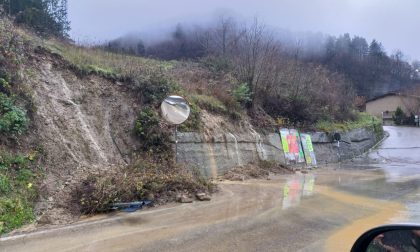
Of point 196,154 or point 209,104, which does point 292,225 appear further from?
point 209,104

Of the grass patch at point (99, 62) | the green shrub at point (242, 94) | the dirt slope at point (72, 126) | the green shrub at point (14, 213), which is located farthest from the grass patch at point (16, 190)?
the green shrub at point (242, 94)

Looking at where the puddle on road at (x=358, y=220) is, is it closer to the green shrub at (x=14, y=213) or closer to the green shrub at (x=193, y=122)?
the green shrub at (x=193, y=122)

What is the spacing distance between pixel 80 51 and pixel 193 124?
509 cm

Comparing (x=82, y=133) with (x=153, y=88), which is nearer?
(x=82, y=133)

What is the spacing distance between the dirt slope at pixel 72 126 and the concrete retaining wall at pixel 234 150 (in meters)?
2.14

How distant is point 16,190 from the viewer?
816 centimetres

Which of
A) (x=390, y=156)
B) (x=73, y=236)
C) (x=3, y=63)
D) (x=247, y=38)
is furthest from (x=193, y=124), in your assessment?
(x=390, y=156)

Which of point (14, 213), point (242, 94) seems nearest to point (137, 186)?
point (14, 213)

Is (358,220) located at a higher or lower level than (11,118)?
lower

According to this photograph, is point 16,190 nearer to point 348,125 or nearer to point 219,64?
point 219,64

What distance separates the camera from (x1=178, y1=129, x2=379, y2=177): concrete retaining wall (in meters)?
13.9

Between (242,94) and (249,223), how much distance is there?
38.1 ft

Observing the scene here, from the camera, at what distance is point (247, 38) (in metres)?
23.0

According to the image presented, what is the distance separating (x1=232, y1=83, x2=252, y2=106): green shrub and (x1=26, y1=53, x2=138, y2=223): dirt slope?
6539 mm
